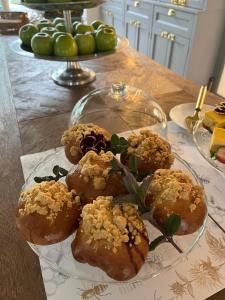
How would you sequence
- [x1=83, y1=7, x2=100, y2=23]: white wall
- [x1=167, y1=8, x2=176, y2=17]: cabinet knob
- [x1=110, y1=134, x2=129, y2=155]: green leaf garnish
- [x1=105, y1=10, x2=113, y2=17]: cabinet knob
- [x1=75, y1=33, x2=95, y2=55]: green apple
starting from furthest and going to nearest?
1. [x1=83, y1=7, x2=100, y2=23]: white wall
2. [x1=105, y1=10, x2=113, y2=17]: cabinet knob
3. [x1=167, y1=8, x2=176, y2=17]: cabinet knob
4. [x1=75, y1=33, x2=95, y2=55]: green apple
5. [x1=110, y1=134, x2=129, y2=155]: green leaf garnish

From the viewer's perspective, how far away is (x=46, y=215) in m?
0.33

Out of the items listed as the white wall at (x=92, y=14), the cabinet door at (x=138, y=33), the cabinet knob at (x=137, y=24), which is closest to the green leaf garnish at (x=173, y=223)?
the cabinet door at (x=138, y=33)

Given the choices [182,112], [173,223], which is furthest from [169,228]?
[182,112]

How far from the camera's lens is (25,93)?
2.95 feet

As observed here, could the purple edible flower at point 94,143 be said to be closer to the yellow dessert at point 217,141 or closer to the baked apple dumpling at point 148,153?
the baked apple dumpling at point 148,153

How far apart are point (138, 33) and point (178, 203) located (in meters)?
2.20

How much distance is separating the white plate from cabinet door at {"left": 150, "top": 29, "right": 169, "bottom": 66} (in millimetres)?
1352

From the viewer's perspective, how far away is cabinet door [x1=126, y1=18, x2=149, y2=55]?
216cm

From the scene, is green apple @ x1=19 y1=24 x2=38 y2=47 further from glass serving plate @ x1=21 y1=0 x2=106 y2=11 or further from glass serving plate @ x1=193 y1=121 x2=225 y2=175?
glass serving plate @ x1=193 y1=121 x2=225 y2=175

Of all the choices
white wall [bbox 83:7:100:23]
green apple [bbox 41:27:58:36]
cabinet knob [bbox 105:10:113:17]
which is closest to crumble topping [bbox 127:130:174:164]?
green apple [bbox 41:27:58:36]

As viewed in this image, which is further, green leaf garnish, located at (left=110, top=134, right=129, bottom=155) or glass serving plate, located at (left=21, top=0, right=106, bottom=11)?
glass serving plate, located at (left=21, top=0, right=106, bottom=11)

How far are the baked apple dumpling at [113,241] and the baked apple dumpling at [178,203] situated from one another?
0.13 ft

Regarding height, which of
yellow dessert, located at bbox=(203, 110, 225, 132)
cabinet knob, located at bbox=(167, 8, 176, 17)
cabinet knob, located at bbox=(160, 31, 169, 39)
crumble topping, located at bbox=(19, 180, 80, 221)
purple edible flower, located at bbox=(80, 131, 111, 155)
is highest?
purple edible flower, located at bbox=(80, 131, 111, 155)

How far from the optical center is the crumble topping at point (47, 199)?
334 millimetres
